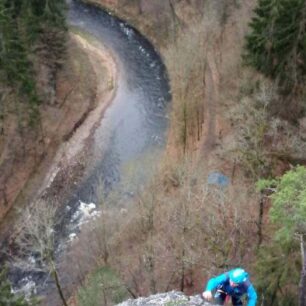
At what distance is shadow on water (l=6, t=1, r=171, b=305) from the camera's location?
5041cm

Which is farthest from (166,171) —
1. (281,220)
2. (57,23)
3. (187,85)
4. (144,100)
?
(281,220)

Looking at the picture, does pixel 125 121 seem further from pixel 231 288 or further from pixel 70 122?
pixel 231 288

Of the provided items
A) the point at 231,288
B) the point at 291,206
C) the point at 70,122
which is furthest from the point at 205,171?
the point at 231,288

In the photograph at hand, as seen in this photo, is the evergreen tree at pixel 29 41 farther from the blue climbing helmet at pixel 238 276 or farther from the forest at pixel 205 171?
the blue climbing helmet at pixel 238 276

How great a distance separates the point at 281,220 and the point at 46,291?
87.7ft

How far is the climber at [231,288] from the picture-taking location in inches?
632

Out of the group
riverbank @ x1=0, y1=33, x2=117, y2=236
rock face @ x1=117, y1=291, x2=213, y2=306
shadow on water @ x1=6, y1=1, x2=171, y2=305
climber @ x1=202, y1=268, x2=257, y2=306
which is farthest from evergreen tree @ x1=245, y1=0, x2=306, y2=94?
climber @ x1=202, y1=268, x2=257, y2=306

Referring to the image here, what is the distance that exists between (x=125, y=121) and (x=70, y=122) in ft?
18.2

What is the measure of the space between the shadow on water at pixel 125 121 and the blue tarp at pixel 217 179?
591 centimetres

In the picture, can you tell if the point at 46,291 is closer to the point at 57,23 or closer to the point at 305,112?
the point at 305,112

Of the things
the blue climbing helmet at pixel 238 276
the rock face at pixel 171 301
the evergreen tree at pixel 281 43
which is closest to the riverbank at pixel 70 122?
the evergreen tree at pixel 281 43

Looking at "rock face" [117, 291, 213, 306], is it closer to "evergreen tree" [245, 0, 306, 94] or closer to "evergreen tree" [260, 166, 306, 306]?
"evergreen tree" [260, 166, 306, 306]

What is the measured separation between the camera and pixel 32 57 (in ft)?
177

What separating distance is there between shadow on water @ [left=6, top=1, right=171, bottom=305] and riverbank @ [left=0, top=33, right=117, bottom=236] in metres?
1.08
